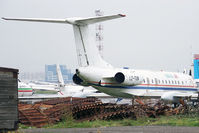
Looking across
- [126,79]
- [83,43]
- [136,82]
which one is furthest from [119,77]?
[83,43]

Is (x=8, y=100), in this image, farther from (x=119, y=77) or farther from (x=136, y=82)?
(x=136, y=82)

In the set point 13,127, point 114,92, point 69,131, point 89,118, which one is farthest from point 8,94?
point 114,92

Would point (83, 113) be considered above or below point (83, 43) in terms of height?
below

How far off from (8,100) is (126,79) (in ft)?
40.8

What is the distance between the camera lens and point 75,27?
2392 cm

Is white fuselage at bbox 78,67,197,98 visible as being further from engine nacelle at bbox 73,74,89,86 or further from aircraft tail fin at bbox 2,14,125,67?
engine nacelle at bbox 73,74,89,86

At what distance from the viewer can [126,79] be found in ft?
85.3

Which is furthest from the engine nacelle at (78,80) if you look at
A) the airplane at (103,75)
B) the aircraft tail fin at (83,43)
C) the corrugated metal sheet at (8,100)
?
the corrugated metal sheet at (8,100)

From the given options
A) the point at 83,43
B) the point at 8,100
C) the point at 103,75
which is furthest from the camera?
the point at 103,75

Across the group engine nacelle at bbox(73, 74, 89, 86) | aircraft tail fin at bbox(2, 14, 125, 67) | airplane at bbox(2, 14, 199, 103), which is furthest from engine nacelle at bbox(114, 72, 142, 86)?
engine nacelle at bbox(73, 74, 89, 86)

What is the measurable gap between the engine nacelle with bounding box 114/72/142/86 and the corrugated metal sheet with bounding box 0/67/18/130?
37.1 ft

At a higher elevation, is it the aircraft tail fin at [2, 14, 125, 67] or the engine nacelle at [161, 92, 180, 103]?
the aircraft tail fin at [2, 14, 125, 67]

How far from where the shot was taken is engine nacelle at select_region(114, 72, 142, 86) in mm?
25469

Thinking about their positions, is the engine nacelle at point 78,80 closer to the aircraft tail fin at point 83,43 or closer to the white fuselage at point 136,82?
the white fuselage at point 136,82
